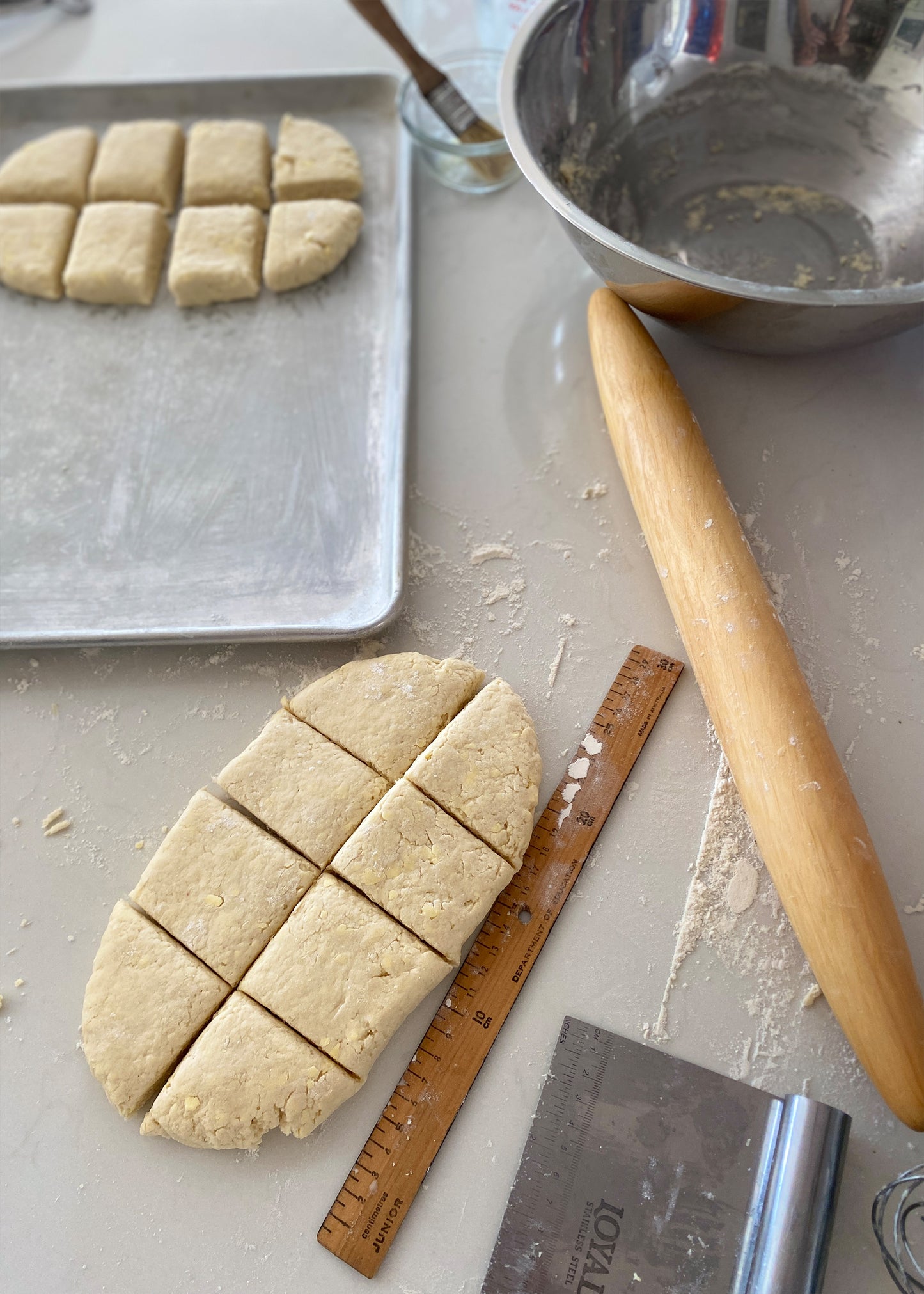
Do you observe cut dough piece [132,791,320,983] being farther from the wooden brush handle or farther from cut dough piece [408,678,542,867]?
the wooden brush handle

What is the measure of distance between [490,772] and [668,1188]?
57 cm

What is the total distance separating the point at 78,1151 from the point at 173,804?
18.6 inches

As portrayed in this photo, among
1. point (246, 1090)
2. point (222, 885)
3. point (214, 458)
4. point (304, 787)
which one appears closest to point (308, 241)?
point (214, 458)

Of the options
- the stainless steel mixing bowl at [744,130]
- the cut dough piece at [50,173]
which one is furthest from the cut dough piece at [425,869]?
the cut dough piece at [50,173]

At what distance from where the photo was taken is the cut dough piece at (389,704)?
1303 mm

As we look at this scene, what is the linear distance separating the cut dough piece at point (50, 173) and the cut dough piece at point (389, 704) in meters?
1.37

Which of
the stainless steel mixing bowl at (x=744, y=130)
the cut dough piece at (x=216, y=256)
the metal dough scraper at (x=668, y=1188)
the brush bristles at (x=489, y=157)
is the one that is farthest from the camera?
the brush bristles at (x=489, y=157)

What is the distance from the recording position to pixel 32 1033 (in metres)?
1.19

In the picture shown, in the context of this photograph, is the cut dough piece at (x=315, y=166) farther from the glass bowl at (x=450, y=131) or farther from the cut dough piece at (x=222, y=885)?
the cut dough piece at (x=222, y=885)

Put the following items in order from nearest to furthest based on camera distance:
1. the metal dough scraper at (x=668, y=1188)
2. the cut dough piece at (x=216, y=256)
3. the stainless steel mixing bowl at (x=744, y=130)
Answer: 1. the metal dough scraper at (x=668, y=1188)
2. the stainless steel mixing bowl at (x=744, y=130)
3. the cut dough piece at (x=216, y=256)

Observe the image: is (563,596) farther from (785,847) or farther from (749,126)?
(749,126)

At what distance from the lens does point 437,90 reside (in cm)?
179

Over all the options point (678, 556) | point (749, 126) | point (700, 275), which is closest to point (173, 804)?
point (678, 556)

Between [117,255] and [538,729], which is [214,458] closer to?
[117,255]
